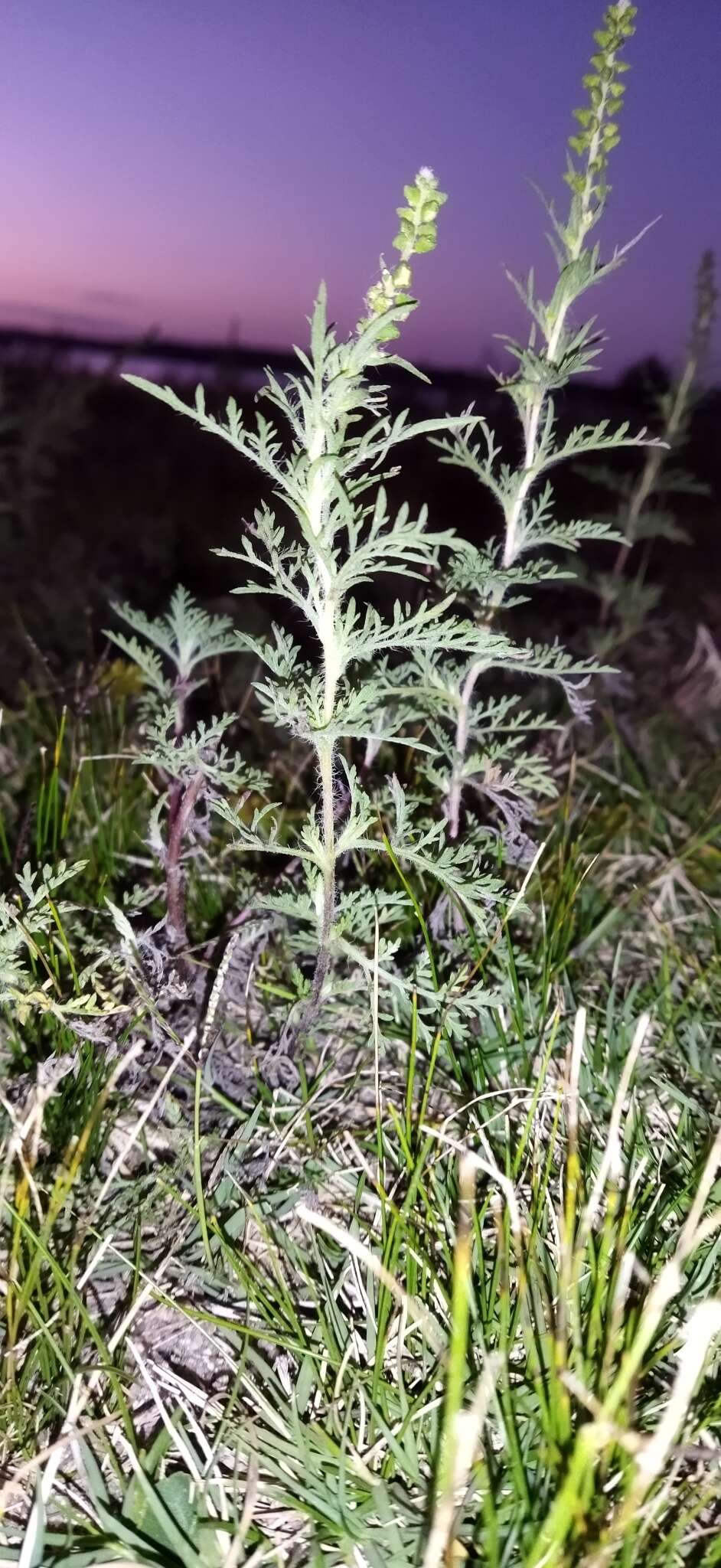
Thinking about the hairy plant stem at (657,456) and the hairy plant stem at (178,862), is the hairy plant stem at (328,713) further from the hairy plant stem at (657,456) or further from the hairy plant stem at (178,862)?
the hairy plant stem at (657,456)

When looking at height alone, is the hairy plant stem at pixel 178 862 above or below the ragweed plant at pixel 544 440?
below

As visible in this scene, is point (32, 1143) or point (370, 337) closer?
point (370, 337)

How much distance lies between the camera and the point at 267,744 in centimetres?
256

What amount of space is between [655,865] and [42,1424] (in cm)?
149

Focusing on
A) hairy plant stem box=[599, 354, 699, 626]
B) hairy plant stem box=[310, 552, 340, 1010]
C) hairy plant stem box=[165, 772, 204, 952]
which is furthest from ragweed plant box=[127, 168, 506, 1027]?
hairy plant stem box=[599, 354, 699, 626]

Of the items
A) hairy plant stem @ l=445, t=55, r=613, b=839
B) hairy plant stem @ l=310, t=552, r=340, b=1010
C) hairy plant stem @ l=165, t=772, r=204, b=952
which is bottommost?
hairy plant stem @ l=165, t=772, r=204, b=952

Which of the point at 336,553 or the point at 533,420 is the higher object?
the point at 533,420

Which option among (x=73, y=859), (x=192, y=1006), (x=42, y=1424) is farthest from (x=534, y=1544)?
(x=73, y=859)

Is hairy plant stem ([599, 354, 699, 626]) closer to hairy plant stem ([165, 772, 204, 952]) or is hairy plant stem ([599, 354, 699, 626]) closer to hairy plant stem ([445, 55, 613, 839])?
hairy plant stem ([445, 55, 613, 839])

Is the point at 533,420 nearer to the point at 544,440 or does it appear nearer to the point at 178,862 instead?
the point at 544,440

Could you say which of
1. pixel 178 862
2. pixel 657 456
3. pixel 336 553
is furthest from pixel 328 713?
pixel 657 456

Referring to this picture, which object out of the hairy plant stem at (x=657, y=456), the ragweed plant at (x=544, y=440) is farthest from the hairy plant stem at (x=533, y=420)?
the hairy plant stem at (x=657, y=456)

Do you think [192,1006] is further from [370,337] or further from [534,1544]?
[370,337]

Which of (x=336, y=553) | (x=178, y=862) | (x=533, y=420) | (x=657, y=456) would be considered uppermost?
(x=657, y=456)
